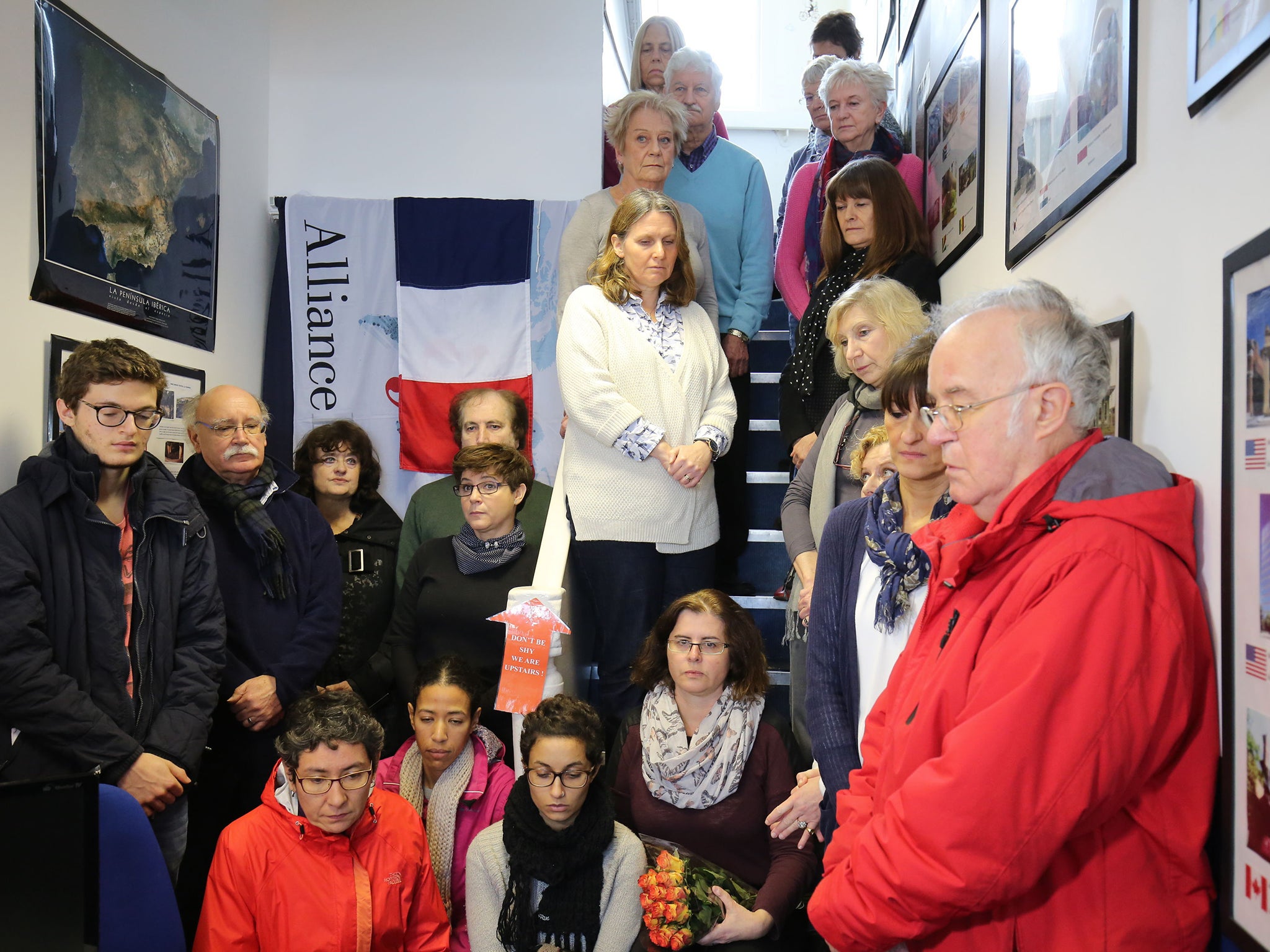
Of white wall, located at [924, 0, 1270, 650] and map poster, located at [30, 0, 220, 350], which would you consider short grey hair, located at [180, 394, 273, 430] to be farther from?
white wall, located at [924, 0, 1270, 650]

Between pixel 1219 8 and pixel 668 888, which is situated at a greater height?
pixel 1219 8

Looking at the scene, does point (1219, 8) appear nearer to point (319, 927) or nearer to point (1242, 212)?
point (1242, 212)

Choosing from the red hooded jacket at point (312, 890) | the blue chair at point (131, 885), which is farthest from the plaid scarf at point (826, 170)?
the blue chair at point (131, 885)

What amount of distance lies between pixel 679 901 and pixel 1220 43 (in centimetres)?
181

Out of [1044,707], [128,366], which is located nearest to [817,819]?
[1044,707]

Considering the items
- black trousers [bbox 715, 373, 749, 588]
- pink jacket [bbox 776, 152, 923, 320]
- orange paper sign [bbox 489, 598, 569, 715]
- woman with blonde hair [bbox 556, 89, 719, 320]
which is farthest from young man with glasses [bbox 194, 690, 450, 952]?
pink jacket [bbox 776, 152, 923, 320]

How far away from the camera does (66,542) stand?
223 cm

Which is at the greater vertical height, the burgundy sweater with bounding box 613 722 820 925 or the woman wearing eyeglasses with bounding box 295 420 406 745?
the woman wearing eyeglasses with bounding box 295 420 406 745

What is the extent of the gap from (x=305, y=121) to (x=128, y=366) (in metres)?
2.46

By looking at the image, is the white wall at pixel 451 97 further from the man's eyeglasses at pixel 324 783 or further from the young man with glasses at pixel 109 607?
the man's eyeglasses at pixel 324 783

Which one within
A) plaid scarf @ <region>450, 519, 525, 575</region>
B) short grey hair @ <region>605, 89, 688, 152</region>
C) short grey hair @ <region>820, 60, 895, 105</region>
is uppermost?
short grey hair @ <region>820, 60, 895, 105</region>

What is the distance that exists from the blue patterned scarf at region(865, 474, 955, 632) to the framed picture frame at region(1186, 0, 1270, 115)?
68 centimetres

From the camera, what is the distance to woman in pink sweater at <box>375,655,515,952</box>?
2498 millimetres

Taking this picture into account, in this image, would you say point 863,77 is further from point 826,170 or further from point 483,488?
point 483,488
